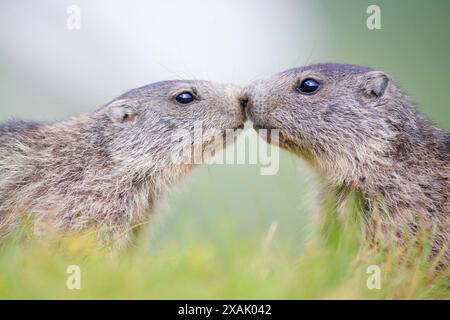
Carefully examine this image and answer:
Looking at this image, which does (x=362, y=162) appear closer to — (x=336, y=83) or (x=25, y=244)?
(x=336, y=83)

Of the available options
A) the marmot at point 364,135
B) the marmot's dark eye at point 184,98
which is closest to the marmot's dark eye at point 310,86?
the marmot at point 364,135

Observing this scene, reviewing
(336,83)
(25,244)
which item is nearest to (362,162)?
(336,83)

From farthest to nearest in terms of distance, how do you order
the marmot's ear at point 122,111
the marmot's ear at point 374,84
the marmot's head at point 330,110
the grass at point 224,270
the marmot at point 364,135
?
the marmot's ear at point 122,111 → the marmot's ear at point 374,84 → the marmot's head at point 330,110 → the marmot at point 364,135 → the grass at point 224,270

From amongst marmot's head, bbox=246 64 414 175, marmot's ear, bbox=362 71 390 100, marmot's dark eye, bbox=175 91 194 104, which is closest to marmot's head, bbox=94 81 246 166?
marmot's dark eye, bbox=175 91 194 104

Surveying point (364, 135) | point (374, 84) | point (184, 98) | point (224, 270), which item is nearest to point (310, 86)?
point (374, 84)

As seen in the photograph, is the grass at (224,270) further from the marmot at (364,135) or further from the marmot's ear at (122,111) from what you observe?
the marmot's ear at (122,111)

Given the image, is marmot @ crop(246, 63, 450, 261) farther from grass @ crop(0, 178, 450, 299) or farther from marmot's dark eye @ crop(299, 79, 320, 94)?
grass @ crop(0, 178, 450, 299)
